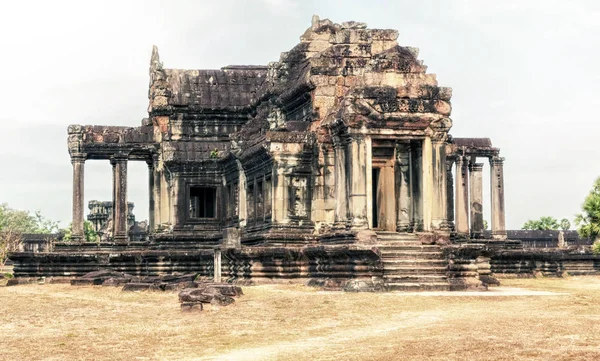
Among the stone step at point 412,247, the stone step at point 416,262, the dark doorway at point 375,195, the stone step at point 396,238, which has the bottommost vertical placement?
the stone step at point 416,262

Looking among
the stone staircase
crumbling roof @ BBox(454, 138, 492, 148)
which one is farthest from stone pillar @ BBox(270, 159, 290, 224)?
crumbling roof @ BBox(454, 138, 492, 148)

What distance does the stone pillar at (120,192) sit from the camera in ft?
136

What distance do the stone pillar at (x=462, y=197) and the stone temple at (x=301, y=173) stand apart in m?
0.12

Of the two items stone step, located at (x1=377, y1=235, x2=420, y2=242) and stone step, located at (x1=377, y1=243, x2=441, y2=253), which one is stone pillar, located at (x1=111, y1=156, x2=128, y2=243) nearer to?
stone step, located at (x1=377, y1=235, x2=420, y2=242)

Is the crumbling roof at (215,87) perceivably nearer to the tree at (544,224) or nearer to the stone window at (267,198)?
the stone window at (267,198)

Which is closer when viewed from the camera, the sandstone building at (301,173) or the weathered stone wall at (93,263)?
the sandstone building at (301,173)

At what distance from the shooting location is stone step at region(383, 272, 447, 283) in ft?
90.8

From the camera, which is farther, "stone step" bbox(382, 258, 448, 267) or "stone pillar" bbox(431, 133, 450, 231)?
"stone pillar" bbox(431, 133, 450, 231)

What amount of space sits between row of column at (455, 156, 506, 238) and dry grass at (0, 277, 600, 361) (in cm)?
1716

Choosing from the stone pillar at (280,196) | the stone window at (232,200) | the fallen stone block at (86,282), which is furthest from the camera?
the stone window at (232,200)

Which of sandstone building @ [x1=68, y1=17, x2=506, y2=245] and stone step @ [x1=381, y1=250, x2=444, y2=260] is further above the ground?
sandstone building @ [x1=68, y1=17, x2=506, y2=245]

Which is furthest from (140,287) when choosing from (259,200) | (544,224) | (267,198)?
(544,224)

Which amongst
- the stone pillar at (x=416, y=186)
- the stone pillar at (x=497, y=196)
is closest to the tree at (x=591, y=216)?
the stone pillar at (x=497, y=196)

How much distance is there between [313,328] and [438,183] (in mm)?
10664
